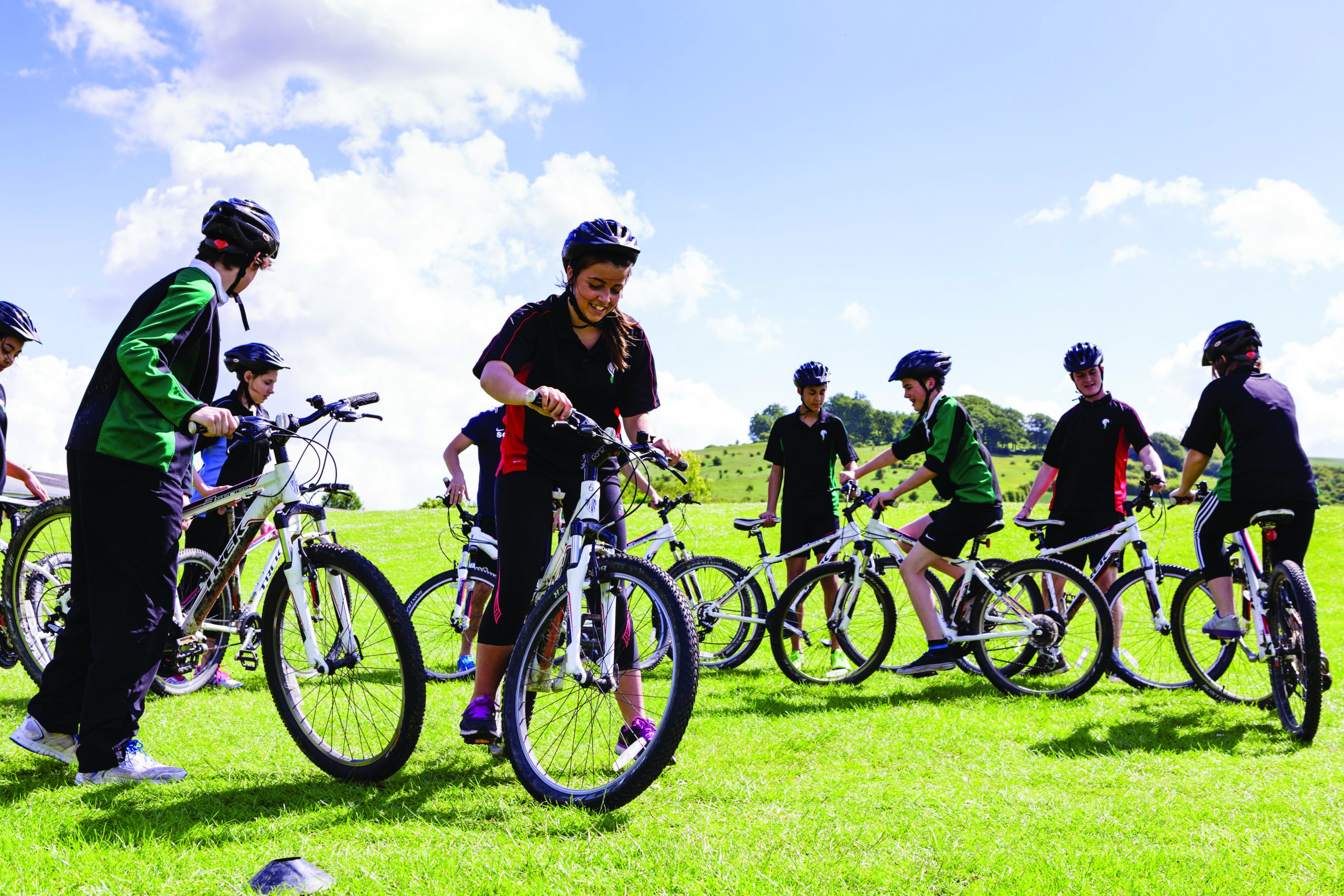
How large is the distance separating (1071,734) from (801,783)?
1997 mm

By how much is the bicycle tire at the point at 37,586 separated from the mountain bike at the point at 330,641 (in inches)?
63.3

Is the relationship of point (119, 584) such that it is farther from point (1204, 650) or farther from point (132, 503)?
point (1204, 650)

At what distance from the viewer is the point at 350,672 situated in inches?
160

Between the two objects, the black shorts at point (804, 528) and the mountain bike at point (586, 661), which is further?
the black shorts at point (804, 528)

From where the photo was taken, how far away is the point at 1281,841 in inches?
128

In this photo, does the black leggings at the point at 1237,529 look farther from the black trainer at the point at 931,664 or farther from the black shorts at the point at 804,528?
the black shorts at the point at 804,528

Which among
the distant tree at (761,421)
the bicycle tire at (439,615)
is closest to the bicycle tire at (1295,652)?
the bicycle tire at (439,615)

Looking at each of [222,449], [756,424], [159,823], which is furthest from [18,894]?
[756,424]

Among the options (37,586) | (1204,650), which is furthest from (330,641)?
(1204,650)

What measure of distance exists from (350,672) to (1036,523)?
532 centimetres

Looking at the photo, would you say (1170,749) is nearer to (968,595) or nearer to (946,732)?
(946,732)

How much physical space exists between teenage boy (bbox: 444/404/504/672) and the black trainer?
3.19m

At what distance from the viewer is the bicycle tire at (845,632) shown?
6594mm

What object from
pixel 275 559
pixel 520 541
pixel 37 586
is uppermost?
pixel 520 541
